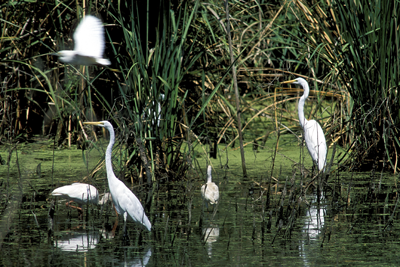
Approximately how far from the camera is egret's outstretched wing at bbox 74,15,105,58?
13.7 ft

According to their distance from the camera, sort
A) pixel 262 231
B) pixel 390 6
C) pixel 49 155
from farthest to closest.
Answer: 1. pixel 49 155
2. pixel 390 6
3. pixel 262 231

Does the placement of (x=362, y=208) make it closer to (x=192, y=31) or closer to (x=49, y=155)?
(x=192, y=31)

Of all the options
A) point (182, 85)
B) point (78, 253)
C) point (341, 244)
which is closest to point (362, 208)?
point (341, 244)

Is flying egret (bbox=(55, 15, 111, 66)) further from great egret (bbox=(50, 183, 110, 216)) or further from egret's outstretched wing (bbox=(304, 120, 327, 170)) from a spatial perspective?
egret's outstretched wing (bbox=(304, 120, 327, 170))

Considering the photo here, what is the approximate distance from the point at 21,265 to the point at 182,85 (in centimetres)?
411

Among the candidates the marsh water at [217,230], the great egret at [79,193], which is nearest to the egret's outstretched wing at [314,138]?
the marsh water at [217,230]

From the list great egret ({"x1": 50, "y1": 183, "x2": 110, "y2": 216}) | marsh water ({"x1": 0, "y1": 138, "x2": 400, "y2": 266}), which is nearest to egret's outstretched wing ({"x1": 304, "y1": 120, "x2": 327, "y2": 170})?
marsh water ({"x1": 0, "y1": 138, "x2": 400, "y2": 266})

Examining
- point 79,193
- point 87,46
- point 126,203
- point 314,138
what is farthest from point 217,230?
point 314,138

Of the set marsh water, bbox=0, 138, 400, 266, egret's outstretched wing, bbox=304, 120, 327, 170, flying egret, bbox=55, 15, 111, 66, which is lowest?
marsh water, bbox=0, 138, 400, 266

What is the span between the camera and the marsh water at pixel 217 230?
3.08m

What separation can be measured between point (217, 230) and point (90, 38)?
5.95ft

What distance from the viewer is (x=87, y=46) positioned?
4.20 m

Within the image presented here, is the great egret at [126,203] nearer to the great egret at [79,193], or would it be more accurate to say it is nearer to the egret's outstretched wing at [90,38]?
the great egret at [79,193]

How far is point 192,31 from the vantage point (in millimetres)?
6727
